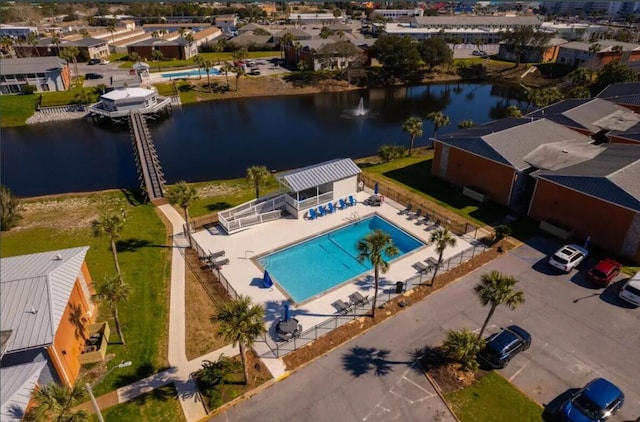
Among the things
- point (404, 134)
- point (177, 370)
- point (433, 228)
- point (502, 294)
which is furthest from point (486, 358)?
point (404, 134)

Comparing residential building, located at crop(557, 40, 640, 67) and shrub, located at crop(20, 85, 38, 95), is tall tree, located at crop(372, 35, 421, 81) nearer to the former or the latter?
residential building, located at crop(557, 40, 640, 67)

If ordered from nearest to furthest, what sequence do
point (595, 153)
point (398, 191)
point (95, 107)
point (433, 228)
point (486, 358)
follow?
point (486, 358)
point (433, 228)
point (595, 153)
point (398, 191)
point (95, 107)

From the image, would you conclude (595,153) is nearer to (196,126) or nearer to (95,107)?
(196,126)

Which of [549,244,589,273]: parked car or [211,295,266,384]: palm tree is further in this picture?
[549,244,589,273]: parked car

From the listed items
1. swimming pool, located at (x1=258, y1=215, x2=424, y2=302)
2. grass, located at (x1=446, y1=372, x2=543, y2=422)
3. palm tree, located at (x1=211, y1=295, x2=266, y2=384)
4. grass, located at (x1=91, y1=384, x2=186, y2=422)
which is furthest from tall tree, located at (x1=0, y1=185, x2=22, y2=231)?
grass, located at (x1=446, y1=372, x2=543, y2=422)

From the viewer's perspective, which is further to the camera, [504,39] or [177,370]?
[504,39]

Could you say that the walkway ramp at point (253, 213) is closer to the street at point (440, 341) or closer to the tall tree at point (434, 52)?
the street at point (440, 341)
